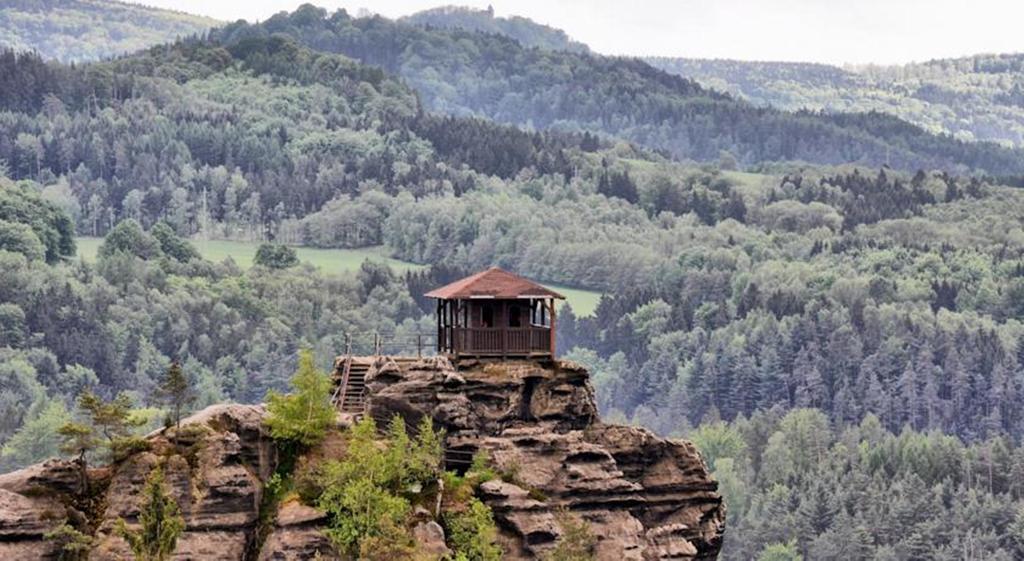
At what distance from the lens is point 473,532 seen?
87188 mm

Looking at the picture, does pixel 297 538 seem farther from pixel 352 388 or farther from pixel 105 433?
pixel 352 388

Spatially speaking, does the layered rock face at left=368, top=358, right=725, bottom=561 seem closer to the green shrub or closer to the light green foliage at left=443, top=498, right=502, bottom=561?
the light green foliage at left=443, top=498, right=502, bottom=561

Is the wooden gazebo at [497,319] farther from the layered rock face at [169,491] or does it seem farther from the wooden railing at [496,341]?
the layered rock face at [169,491]

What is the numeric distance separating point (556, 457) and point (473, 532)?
5643 millimetres

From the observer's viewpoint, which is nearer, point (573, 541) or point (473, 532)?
point (573, 541)

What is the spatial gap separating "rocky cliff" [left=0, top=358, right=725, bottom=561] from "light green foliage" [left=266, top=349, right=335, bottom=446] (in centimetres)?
65

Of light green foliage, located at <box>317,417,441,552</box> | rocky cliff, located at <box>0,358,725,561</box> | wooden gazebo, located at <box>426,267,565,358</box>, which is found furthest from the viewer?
wooden gazebo, located at <box>426,267,565,358</box>

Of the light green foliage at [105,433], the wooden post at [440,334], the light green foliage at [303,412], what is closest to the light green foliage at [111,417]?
the light green foliage at [105,433]

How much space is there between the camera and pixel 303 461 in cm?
8912

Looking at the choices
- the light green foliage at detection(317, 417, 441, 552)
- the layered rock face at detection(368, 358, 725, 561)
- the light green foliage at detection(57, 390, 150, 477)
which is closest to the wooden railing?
the layered rock face at detection(368, 358, 725, 561)

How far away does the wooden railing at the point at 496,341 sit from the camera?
313 ft

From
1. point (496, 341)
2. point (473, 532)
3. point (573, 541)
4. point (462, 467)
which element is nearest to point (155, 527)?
point (473, 532)

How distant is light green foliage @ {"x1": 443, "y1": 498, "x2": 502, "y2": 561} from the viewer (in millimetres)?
86125

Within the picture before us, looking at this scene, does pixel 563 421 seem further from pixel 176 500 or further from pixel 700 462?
pixel 176 500
